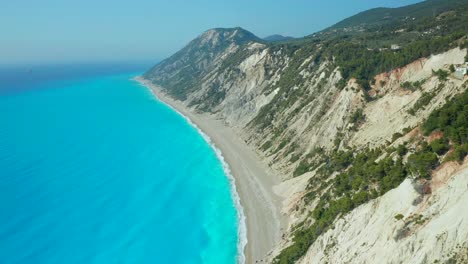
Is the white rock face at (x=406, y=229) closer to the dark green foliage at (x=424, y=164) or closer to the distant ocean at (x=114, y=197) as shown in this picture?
the dark green foliage at (x=424, y=164)

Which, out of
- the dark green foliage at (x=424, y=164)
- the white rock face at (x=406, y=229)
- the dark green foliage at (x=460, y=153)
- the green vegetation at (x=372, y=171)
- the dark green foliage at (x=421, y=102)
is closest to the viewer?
the white rock face at (x=406, y=229)

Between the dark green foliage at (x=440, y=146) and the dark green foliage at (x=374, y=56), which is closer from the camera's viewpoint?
the dark green foliage at (x=440, y=146)

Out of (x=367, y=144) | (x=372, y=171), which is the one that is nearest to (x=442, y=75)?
(x=367, y=144)

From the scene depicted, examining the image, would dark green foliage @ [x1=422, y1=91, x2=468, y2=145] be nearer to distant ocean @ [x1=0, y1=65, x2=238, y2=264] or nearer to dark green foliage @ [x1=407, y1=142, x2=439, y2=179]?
dark green foliage @ [x1=407, y1=142, x2=439, y2=179]

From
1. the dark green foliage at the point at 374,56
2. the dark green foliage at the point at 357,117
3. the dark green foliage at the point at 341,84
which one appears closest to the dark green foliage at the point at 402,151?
the dark green foliage at the point at 357,117

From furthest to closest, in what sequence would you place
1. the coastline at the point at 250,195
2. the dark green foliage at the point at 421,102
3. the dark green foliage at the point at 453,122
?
the coastline at the point at 250,195
the dark green foliage at the point at 421,102
the dark green foliage at the point at 453,122

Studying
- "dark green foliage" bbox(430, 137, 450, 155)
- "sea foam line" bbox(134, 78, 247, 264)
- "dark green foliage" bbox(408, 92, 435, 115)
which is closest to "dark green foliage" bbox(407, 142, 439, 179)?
"dark green foliage" bbox(430, 137, 450, 155)

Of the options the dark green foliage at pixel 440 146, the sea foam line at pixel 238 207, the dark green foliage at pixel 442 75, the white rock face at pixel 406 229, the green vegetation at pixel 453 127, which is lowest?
the sea foam line at pixel 238 207
